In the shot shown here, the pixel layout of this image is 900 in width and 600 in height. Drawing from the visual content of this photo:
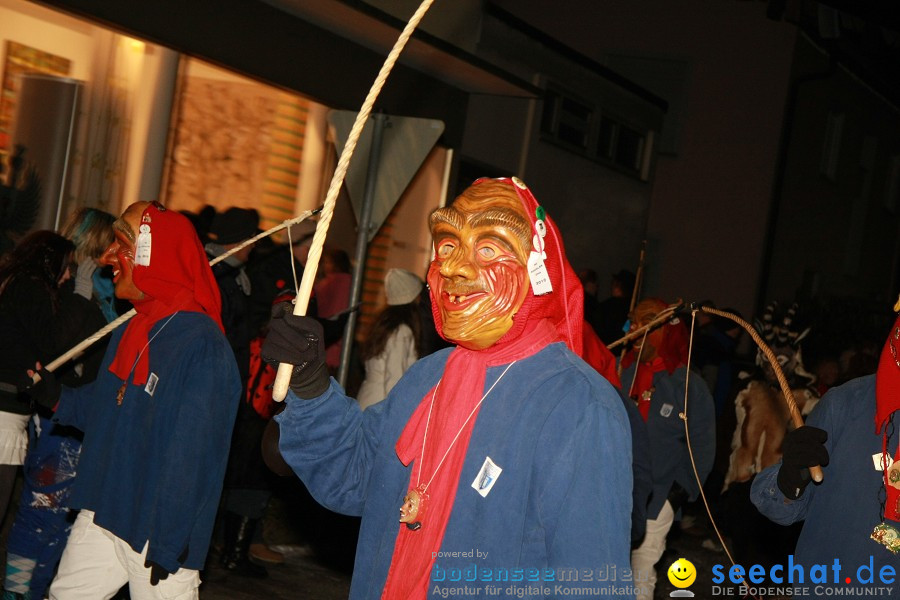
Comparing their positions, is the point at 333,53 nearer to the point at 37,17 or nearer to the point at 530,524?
the point at 37,17

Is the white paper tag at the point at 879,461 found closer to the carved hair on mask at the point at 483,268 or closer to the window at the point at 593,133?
the carved hair on mask at the point at 483,268

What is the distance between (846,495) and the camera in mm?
3842

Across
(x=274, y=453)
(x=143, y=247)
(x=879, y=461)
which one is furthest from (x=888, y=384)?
(x=143, y=247)

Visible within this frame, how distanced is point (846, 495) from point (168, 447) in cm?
270

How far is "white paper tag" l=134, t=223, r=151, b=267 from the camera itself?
4648 millimetres

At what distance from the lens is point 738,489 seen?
8.01 meters

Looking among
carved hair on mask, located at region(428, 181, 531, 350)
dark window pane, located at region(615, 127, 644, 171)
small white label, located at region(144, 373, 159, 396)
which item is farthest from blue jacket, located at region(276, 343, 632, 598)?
dark window pane, located at region(615, 127, 644, 171)

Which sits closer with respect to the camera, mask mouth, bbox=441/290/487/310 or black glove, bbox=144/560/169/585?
mask mouth, bbox=441/290/487/310

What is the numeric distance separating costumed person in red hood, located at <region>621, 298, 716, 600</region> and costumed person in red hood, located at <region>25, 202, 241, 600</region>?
3.35m

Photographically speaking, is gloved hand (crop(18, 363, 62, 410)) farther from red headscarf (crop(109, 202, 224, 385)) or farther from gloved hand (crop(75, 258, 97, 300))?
gloved hand (crop(75, 258, 97, 300))

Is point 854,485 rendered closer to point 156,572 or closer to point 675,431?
point 156,572

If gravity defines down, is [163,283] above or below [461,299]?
below

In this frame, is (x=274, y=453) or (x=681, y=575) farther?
(x=681, y=575)

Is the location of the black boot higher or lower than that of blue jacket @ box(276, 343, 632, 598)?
lower
